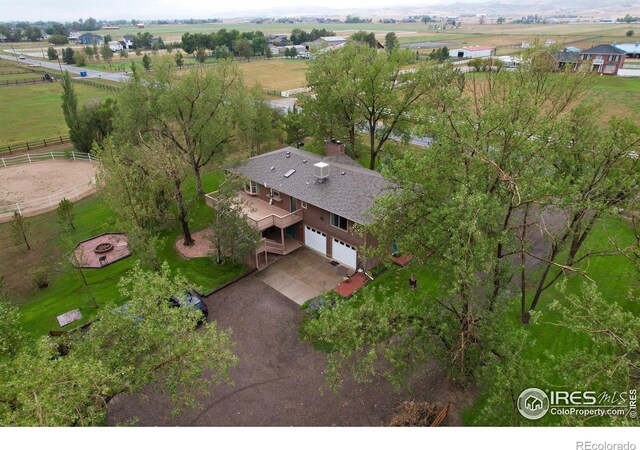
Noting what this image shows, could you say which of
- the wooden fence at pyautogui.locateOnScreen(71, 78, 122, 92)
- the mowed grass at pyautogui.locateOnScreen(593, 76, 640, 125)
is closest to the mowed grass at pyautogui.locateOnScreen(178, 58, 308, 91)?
the wooden fence at pyautogui.locateOnScreen(71, 78, 122, 92)

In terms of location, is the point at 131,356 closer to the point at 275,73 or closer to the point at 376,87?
the point at 376,87

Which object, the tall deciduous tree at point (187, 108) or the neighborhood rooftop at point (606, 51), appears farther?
the neighborhood rooftop at point (606, 51)

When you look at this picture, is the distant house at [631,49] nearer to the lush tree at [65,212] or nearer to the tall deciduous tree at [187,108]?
the tall deciduous tree at [187,108]

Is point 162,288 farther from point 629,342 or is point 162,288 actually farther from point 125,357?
point 629,342

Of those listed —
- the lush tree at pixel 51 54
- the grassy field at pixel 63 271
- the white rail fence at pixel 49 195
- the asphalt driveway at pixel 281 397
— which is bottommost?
the asphalt driveway at pixel 281 397

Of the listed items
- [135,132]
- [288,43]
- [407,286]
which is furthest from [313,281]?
[288,43]

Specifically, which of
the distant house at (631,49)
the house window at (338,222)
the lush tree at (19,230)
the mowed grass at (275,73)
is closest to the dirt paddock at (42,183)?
the lush tree at (19,230)

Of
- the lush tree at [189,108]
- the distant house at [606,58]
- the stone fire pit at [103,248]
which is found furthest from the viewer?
the distant house at [606,58]

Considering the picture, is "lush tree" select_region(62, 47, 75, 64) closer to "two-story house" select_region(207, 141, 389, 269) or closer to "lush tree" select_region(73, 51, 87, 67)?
"lush tree" select_region(73, 51, 87, 67)
